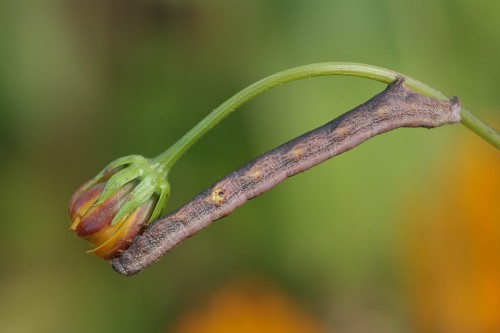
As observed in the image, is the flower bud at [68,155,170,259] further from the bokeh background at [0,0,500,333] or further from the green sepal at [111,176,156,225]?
the bokeh background at [0,0,500,333]

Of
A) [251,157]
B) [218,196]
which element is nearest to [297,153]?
[218,196]

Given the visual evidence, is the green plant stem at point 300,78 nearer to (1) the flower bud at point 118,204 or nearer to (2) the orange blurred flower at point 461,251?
(1) the flower bud at point 118,204

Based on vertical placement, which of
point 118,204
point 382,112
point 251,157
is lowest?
point 118,204

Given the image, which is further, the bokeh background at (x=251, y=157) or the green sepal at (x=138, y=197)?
the bokeh background at (x=251, y=157)

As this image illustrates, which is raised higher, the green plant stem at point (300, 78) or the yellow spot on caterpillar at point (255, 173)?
the green plant stem at point (300, 78)

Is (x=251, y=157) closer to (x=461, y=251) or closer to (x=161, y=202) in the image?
(x=461, y=251)

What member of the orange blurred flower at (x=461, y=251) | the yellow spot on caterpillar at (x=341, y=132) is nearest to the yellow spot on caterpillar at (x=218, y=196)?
the yellow spot on caterpillar at (x=341, y=132)

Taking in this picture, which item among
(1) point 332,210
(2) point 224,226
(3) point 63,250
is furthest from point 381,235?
(3) point 63,250
